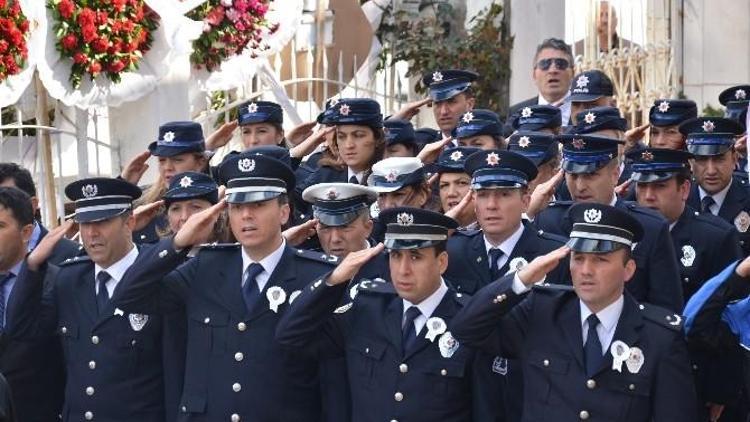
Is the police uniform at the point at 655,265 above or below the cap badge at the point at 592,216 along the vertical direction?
below

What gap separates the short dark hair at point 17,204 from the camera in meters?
8.42

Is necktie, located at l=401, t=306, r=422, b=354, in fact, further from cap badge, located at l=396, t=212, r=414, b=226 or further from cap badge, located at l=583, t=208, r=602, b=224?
cap badge, located at l=583, t=208, r=602, b=224

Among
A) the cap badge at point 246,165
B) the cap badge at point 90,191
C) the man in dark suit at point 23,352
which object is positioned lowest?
the man in dark suit at point 23,352

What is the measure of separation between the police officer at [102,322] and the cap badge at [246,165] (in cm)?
54

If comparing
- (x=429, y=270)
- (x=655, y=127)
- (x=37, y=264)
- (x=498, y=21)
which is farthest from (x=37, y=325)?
(x=498, y=21)

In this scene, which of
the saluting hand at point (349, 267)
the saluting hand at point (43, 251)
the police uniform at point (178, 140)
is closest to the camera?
the saluting hand at point (349, 267)

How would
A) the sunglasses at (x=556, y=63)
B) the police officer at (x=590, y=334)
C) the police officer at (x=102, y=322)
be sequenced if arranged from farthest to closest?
the sunglasses at (x=556, y=63), the police officer at (x=102, y=322), the police officer at (x=590, y=334)

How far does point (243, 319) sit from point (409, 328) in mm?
693

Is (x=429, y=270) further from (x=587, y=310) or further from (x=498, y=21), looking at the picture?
(x=498, y=21)

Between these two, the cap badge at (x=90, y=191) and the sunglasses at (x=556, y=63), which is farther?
the sunglasses at (x=556, y=63)

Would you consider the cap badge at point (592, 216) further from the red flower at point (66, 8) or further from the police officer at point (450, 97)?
the red flower at point (66, 8)

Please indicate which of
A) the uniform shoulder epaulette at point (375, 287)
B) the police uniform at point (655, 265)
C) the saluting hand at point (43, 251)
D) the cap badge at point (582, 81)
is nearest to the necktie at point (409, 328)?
the uniform shoulder epaulette at point (375, 287)

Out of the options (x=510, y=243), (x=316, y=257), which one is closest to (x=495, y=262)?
(x=510, y=243)

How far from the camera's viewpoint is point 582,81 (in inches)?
396
